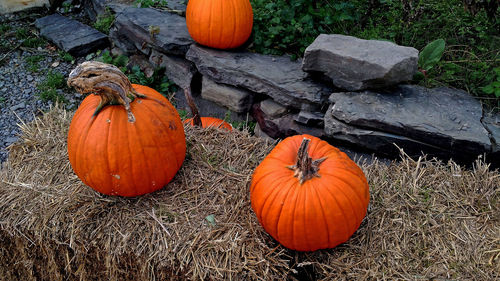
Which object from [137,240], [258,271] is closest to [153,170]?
[137,240]

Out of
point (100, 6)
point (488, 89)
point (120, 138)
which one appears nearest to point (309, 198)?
point (120, 138)

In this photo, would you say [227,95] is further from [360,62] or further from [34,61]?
[34,61]

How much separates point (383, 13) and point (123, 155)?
334cm

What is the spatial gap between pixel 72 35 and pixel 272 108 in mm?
3623

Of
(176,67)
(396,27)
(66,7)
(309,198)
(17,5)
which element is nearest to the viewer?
(309,198)

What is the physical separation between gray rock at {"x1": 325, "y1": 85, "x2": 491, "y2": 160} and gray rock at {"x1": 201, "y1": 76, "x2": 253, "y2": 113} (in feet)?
3.35

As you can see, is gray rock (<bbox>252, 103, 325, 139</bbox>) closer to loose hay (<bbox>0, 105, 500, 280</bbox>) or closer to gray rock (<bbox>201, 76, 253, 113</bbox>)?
gray rock (<bbox>201, 76, 253, 113</bbox>)

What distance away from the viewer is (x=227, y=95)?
4.21m

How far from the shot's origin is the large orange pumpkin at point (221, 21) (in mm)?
A: 3857

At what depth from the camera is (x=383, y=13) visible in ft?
14.6

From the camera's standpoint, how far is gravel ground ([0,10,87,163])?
4781mm

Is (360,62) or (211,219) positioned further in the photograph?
(360,62)

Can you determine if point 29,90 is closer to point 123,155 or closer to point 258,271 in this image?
point 123,155

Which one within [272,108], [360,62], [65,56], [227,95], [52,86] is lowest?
[52,86]
